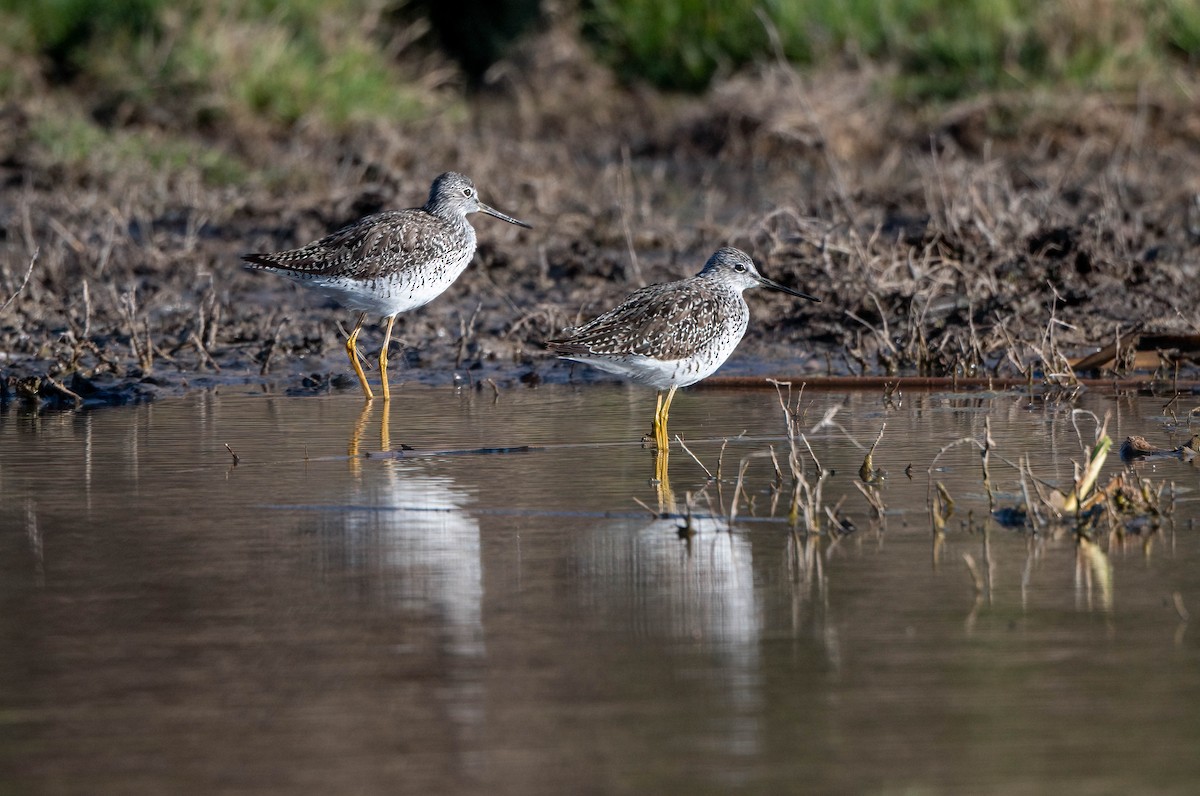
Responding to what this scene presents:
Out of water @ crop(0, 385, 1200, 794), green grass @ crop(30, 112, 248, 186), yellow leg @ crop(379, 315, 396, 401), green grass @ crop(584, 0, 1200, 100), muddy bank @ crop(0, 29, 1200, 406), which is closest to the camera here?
water @ crop(0, 385, 1200, 794)

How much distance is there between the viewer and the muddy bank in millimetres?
11461

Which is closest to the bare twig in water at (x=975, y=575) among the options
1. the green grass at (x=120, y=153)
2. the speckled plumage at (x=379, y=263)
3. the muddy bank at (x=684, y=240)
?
the muddy bank at (x=684, y=240)

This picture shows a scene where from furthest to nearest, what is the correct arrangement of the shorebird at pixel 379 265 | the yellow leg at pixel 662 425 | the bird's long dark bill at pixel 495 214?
1. the bird's long dark bill at pixel 495 214
2. the shorebird at pixel 379 265
3. the yellow leg at pixel 662 425

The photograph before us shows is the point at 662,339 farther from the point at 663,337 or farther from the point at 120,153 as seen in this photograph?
the point at 120,153

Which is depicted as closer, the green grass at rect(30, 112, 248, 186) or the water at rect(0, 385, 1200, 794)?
the water at rect(0, 385, 1200, 794)

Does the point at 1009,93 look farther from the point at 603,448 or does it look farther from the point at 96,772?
the point at 96,772

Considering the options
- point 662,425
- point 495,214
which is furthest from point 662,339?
point 495,214

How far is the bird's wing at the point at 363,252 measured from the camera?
11359 millimetres

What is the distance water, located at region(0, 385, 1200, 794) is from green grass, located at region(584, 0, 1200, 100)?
1085 centimetres

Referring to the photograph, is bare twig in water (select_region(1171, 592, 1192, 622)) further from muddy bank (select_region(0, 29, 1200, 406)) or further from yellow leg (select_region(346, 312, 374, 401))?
yellow leg (select_region(346, 312, 374, 401))

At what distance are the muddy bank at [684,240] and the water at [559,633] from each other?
2835 mm

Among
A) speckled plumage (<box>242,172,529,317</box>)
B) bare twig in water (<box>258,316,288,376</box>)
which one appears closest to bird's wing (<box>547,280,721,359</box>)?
speckled plumage (<box>242,172,529,317</box>)

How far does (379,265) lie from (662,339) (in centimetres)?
272

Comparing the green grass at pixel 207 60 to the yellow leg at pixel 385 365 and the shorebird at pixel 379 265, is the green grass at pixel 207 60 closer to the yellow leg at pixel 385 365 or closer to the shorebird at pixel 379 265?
the shorebird at pixel 379 265
